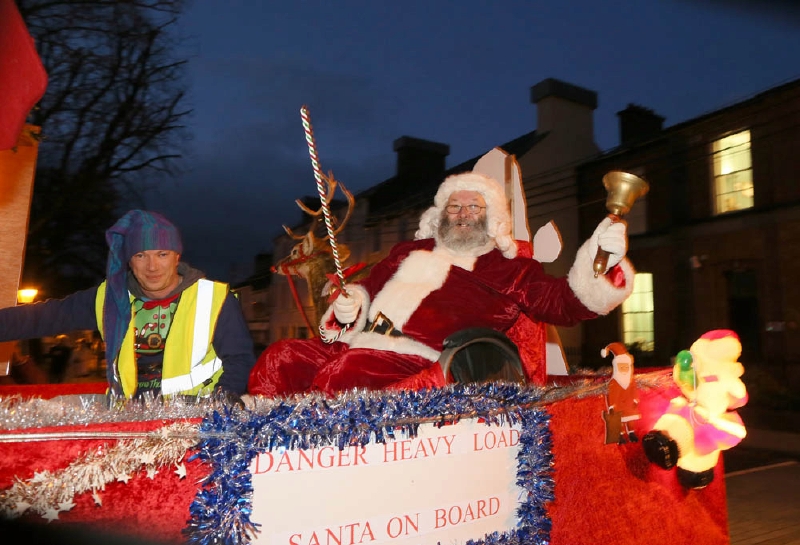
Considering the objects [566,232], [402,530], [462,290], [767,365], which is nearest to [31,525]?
[402,530]

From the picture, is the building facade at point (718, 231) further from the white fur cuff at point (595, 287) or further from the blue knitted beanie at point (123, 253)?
the blue knitted beanie at point (123, 253)

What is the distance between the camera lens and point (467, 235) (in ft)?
11.2

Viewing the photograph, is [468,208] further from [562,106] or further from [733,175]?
[562,106]

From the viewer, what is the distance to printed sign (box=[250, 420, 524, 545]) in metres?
1.56

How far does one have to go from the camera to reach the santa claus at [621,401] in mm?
2547

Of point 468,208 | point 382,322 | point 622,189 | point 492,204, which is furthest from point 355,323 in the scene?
point 622,189

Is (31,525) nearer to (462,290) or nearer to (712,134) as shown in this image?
(462,290)

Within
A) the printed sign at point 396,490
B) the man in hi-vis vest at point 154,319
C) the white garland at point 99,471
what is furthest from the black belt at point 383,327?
the white garland at point 99,471

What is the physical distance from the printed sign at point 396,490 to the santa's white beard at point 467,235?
151cm

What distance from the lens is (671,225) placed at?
13312 mm

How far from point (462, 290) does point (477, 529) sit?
4.72 feet

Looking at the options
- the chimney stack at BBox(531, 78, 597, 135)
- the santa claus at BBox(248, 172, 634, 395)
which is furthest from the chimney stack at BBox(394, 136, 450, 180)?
the santa claus at BBox(248, 172, 634, 395)

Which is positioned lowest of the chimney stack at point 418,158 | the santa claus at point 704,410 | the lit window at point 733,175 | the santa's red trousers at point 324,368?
the santa claus at point 704,410

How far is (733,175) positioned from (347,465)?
→ 13075mm
